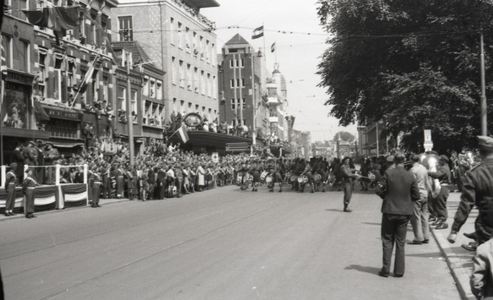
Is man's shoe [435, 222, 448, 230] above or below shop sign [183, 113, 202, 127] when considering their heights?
below

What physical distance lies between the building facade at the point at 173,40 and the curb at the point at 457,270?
40.1 meters

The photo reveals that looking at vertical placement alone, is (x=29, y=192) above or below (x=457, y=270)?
above

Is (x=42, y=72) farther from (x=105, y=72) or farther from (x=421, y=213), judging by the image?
(x=421, y=213)

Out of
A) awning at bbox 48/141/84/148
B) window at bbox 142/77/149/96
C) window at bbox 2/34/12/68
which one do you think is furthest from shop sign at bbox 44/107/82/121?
window at bbox 142/77/149/96

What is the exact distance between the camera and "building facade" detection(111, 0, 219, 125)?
167 feet

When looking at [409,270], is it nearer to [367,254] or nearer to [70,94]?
[367,254]

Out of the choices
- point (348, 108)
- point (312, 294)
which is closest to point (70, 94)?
point (348, 108)

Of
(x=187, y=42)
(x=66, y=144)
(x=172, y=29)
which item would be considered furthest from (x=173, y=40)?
(x=66, y=144)

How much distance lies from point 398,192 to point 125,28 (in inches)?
1842

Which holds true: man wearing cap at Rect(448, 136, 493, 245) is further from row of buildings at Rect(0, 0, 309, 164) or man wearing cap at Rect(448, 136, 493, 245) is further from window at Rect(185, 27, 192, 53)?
window at Rect(185, 27, 192, 53)

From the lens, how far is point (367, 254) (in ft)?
34.1

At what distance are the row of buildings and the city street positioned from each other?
1211cm

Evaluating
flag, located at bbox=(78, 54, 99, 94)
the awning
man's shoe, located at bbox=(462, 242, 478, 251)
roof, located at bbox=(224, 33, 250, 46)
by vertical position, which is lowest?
Result: man's shoe, located at bbox=(462, 242, 478, 251)

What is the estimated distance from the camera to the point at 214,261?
964 centimetres
